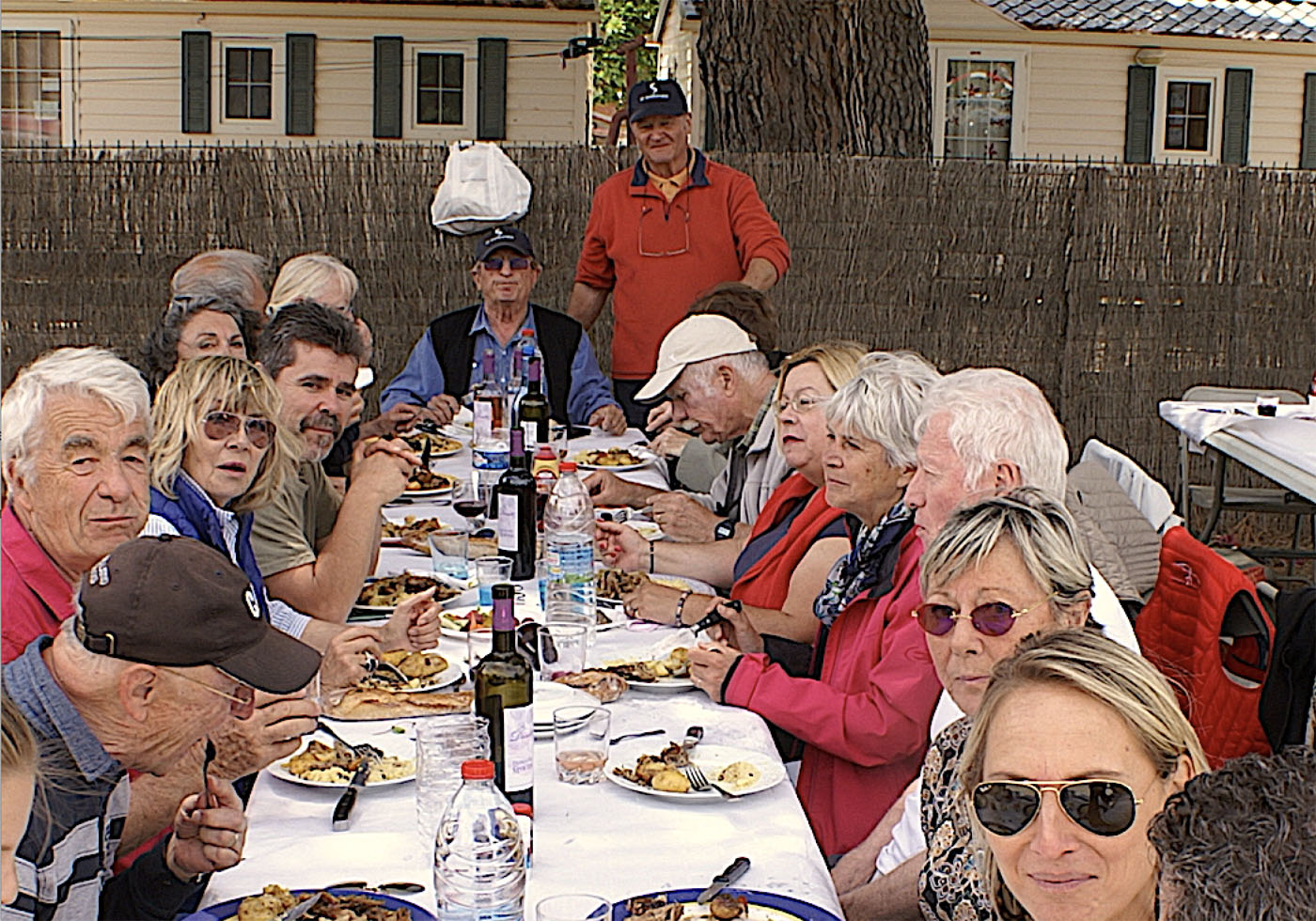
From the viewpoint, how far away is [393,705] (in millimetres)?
2709

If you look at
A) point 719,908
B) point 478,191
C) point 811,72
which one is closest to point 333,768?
point 719,908

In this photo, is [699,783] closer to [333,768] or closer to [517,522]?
[333,768]

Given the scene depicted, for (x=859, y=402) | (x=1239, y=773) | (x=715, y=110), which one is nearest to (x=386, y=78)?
(x=715, y=110)

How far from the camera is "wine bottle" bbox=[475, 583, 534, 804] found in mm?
2123

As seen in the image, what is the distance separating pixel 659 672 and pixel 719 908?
1.04m

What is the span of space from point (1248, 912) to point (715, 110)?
25.0 feet

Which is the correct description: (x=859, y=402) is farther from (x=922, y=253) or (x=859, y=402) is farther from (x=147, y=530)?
(x=922, y=253)

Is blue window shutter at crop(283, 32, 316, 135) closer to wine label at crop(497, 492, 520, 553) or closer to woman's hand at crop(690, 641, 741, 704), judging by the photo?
wine label at crop(497, 492, 520, 553)

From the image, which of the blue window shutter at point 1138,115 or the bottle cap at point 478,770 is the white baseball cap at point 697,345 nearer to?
the bottle cap at point 478,770

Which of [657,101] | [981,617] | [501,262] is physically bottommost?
[981,617]

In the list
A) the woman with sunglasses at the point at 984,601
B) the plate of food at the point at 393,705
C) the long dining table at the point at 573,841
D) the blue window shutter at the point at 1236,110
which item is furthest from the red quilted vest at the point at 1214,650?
the blue window shutter at the point at 1236,110

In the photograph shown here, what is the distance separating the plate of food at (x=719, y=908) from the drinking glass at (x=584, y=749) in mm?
428

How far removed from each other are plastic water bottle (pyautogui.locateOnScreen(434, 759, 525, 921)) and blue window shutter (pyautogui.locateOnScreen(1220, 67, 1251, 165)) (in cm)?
1537

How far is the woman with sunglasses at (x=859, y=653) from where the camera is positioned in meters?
2.82
